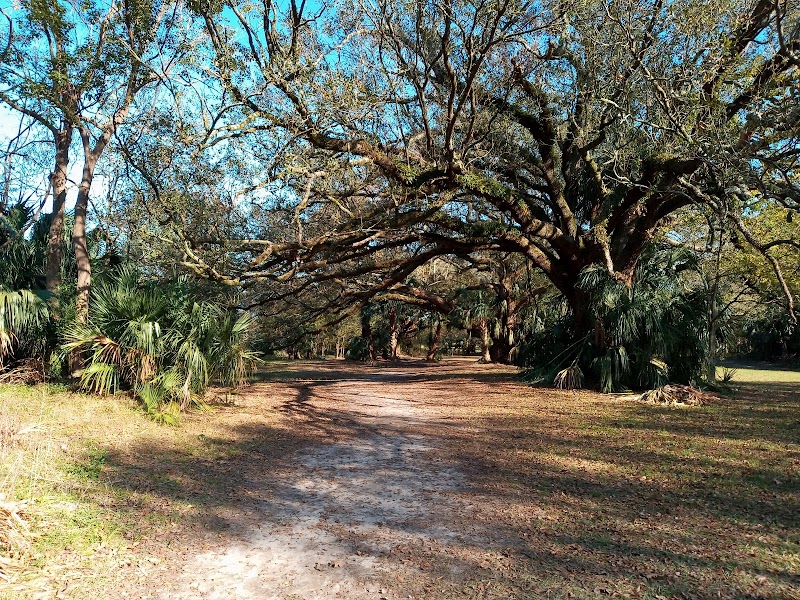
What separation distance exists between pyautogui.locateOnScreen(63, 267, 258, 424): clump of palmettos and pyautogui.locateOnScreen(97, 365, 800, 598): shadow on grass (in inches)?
57.4

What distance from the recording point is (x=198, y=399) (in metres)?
10.2

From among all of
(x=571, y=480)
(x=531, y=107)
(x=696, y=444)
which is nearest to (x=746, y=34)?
(x=531, y=107)

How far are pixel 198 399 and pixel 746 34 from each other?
11.3m

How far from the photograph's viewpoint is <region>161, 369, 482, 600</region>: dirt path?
3781mm

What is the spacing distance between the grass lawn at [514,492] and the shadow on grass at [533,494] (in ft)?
0.07

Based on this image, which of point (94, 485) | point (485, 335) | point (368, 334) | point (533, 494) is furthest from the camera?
point (368, 334)

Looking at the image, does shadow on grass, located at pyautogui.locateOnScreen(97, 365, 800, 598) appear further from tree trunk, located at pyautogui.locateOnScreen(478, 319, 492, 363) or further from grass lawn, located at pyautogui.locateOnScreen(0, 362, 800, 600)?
tree trunk, located at pyautogui.locateOnScreen(478, 319, 492, 363)

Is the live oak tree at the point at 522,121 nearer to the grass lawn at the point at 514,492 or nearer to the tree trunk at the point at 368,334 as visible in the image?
the grass lawn at the point at 514,492

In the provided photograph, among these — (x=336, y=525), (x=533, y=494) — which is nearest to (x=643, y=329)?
(x=533, y=494)

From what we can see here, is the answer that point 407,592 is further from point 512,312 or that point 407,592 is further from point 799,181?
point 512,312

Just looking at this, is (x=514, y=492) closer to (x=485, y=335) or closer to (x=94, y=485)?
(x=94, y=485)

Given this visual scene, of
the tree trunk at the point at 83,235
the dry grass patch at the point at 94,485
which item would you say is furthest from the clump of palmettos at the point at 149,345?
the dry grass patch at the point at 94,485

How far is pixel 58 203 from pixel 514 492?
32.1ft

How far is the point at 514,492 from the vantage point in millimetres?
5789
